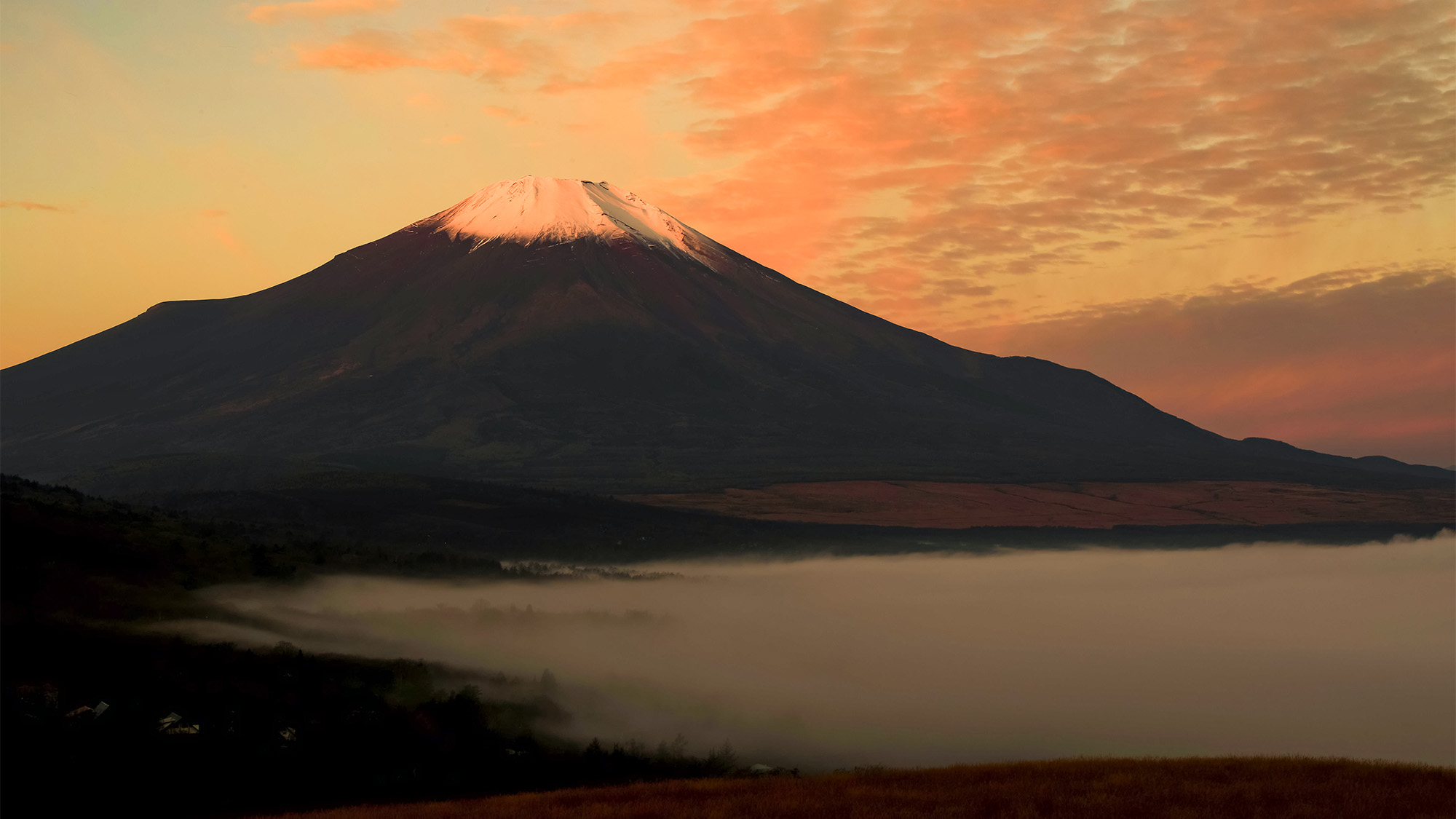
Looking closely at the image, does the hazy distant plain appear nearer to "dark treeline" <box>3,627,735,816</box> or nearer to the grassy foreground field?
"dark treeline" <box>3,627,735,816</box>

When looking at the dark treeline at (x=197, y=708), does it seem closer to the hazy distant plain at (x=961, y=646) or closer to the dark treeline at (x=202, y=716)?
the dark treeline at (x=202, y=716)

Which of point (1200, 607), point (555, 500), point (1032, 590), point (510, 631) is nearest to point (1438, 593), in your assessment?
point (1200, 607)

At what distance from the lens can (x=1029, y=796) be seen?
103 feet

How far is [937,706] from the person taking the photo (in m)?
81.9

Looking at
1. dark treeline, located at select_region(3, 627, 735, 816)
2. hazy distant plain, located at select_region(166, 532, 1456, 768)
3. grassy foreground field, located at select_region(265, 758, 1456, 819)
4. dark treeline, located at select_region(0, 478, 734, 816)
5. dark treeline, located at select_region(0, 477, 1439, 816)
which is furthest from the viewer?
hazy distant plain, located at select_region(166, 532, 1456, 768)

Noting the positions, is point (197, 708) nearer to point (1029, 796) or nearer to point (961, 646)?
point (1029, 796)

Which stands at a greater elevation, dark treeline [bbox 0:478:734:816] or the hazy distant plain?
dark treeline [bbox 0:478:734:816]

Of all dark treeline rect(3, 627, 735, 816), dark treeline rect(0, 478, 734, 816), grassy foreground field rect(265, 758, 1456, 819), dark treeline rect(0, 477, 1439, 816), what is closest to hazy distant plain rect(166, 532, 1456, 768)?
dark treeline rect(0, 477, 1439, 816)

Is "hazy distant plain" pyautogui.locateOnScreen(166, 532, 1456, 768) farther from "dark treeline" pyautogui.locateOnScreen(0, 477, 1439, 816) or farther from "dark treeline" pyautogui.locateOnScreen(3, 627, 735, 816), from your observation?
"dark treeline" pyautogui.locateOnScreen(3, 627, 735, 816)

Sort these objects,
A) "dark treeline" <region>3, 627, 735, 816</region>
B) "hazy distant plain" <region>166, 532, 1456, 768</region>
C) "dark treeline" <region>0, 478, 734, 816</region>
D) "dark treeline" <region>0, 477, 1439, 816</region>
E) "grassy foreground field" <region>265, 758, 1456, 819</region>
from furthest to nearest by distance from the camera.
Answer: "hazy distant plain" <region>166, 532, 1456, 768</region>
"dark treeline" <region>0, 477, 1439, 816</region>
"dark treeline" <region>0, 478, 734, 816</region>
"dark treeline" <region>3, 627, 735, 816</region>
"grassy foreground field" <region>265, 758, 1456, 819</region>

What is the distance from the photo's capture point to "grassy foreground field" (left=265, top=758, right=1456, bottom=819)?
29125 millimetres

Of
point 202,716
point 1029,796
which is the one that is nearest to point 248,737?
point 202,716

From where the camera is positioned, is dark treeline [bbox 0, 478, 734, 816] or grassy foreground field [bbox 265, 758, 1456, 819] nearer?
grassy foreground field [bbox 265, 758, 1456, 819]

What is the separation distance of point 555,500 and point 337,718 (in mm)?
119904
